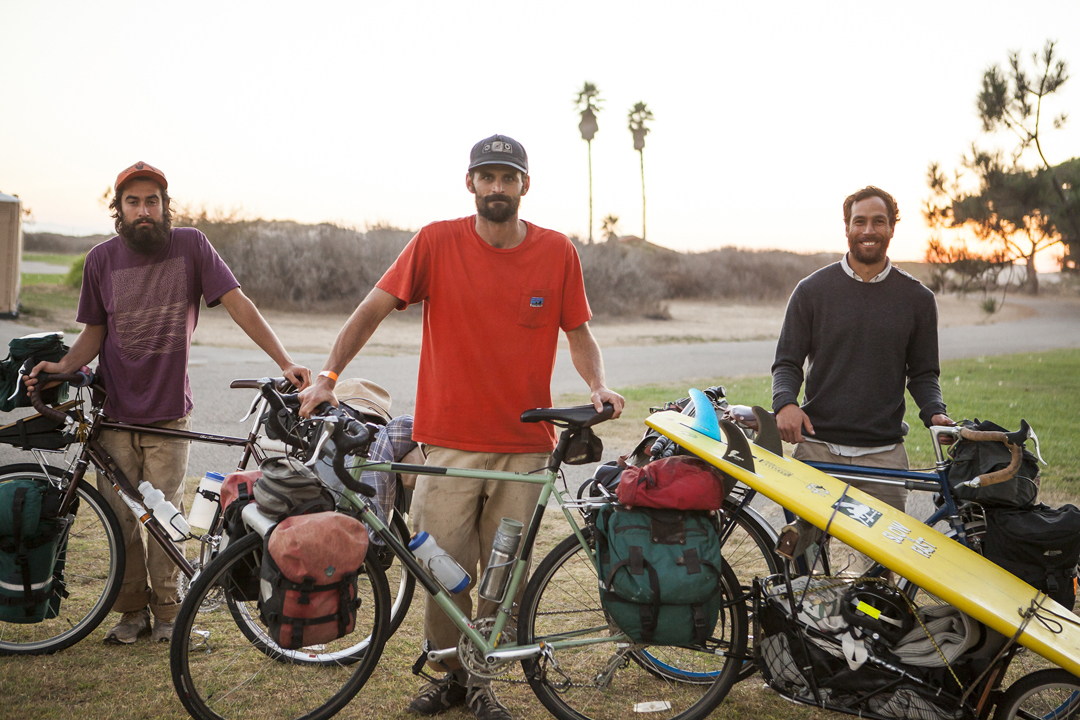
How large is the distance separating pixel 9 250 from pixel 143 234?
21000 mm

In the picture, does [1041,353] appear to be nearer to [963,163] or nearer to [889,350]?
[963,163]

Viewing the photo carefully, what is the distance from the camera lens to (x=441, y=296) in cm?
340

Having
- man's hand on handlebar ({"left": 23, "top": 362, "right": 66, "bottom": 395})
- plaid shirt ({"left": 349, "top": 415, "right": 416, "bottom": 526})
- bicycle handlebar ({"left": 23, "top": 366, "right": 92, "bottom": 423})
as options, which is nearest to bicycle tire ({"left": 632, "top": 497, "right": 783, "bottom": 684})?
plaid shirt ({"left": 349, "top": 415, "right": 416, "bottom": 526})

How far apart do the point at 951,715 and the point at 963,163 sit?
46.0 ft

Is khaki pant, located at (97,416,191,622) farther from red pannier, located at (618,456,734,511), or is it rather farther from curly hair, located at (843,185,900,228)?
curly hair, located at (843,185,900,228)

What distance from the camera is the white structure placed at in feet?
67.4

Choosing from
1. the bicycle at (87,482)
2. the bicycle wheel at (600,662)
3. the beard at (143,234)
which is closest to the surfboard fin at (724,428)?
the bicycle wheel at (600,662)

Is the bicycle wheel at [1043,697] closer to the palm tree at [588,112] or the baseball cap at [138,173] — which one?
the baseball cap at [138,173]

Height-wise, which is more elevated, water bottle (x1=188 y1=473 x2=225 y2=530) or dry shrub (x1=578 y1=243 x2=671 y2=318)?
dry shrub (x1=578 y1=243 x2=671 y2=318)

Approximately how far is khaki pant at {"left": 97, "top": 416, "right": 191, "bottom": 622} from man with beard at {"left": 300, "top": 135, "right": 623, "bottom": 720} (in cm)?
127

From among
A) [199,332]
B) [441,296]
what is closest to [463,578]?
[441,296]

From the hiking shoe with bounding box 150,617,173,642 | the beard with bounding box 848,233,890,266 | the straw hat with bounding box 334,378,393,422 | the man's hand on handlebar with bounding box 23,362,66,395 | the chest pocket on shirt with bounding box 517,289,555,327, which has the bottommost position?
the hiking shoe with bounding box 150,617,173,642

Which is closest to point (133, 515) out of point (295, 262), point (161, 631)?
point (161, 631)

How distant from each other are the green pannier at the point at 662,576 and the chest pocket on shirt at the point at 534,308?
902mm
